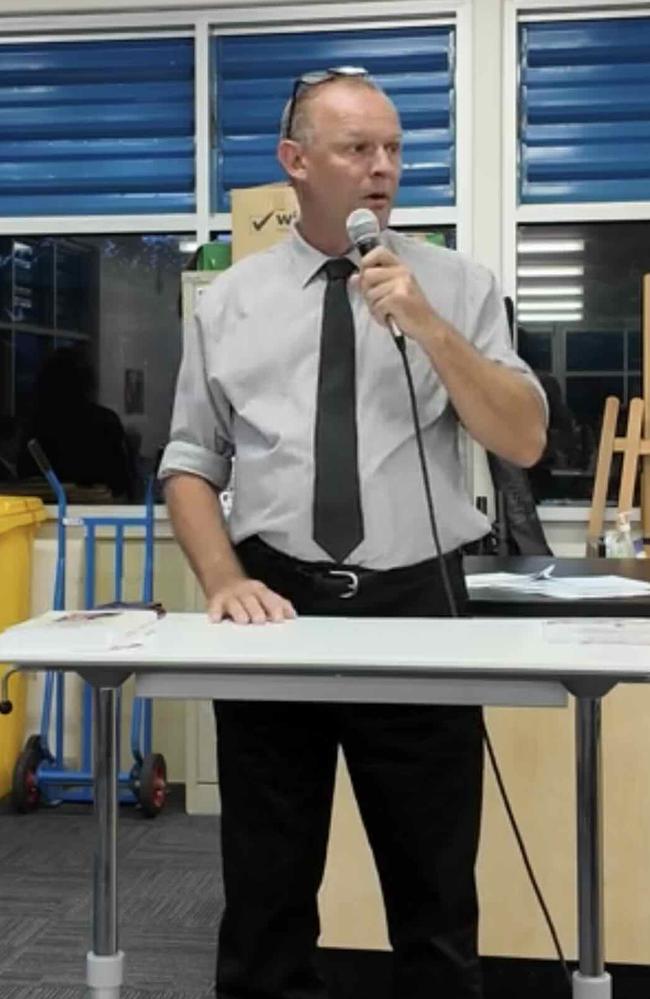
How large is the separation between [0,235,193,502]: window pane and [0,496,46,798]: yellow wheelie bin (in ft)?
0.98

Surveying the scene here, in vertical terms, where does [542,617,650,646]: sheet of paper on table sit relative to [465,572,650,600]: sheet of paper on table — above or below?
below

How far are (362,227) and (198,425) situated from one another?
0.40 m

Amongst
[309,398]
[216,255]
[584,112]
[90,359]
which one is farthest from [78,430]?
[309,398]

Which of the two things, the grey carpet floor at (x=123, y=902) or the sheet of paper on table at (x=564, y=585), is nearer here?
the sheet of paper on table at (x=564, y=585)

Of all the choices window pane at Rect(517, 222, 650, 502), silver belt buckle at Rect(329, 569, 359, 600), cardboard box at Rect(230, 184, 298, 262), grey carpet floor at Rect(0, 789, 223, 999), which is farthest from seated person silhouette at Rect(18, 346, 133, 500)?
silver belt buckle at Rect(329, 569, 359, 600)

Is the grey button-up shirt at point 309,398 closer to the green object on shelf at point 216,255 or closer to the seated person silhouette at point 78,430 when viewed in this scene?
the green object on shelf at point 216,255

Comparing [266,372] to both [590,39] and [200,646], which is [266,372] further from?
[590,39]

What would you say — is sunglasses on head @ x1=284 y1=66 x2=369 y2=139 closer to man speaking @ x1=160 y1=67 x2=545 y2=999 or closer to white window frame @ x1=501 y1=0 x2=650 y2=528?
man speaking @ x1=160 y1=67 x2=545 y2=999

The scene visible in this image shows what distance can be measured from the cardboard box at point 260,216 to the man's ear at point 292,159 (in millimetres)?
1921

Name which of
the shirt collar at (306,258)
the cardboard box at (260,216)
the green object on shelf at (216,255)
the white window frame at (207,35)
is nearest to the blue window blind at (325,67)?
the white window frame at (207,35)

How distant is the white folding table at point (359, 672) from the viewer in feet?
4.71

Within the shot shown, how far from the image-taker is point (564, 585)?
7.61 feet

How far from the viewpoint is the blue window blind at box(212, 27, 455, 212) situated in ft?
13.4

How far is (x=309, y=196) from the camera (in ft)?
5.71
